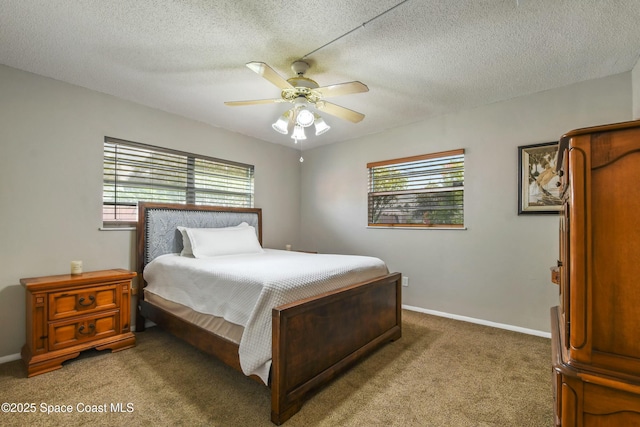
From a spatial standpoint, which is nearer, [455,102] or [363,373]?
[363,373]

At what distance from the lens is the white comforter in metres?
1.76

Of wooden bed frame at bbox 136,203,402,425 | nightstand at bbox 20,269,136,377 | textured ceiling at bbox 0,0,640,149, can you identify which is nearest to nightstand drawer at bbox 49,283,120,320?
nightstand at bbox 20,269,136,377

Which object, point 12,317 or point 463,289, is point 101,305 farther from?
point 463,289

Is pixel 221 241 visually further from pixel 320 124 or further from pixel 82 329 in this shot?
pixel 320 124

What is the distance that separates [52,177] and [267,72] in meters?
2.22

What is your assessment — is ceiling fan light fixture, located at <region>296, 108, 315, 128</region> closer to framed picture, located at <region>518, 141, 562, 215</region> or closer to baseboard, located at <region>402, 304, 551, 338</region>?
framed picture, located at <region>518, 141, 562, 215</region>

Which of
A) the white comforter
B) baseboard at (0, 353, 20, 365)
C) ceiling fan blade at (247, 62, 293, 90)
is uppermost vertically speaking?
ceiling fan blade at (247, 62, 293, 90)

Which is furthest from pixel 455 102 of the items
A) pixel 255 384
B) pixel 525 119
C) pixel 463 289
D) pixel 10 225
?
pixel 10 225

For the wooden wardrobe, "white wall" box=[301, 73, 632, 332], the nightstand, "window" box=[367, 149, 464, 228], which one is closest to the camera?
the wooden wardrobe

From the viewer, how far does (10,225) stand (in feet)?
7.85

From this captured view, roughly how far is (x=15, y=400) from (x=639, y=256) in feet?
10.5

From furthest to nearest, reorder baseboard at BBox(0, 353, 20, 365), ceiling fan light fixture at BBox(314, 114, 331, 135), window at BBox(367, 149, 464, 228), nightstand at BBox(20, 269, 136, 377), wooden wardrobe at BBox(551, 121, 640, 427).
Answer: window at BBox(367, 149, 464, 228) < ceiling fan light fixture at BBox(314, 114, 331, 135) < baseboard at BBox(0, 353, 20, 365) < nightstand at BBox(20, 269, 136, 377) < wooden wardrobe at BBox(551, 121, 640, 427)

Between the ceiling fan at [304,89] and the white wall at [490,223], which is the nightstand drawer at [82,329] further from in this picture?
the white wall at [490,223]

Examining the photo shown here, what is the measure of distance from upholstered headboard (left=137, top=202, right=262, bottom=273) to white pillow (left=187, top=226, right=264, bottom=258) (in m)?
0.27
